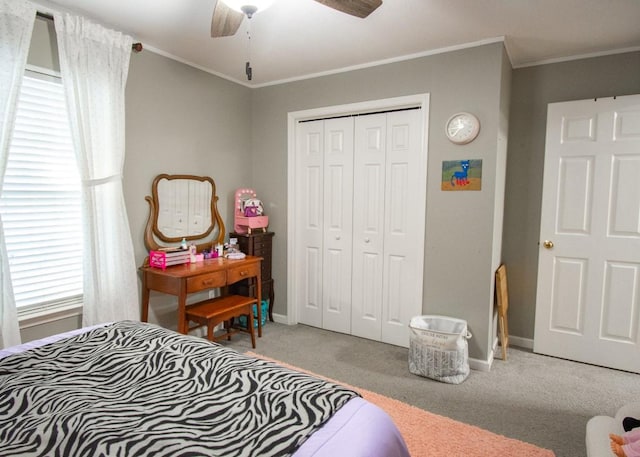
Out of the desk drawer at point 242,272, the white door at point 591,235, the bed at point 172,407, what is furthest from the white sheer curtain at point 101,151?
the white door at point 591,235

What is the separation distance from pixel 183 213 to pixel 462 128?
2.44 metres

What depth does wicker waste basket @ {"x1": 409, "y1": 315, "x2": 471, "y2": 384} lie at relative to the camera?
2658mm

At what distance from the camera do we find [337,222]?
3.59m

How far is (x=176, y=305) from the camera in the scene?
3197mm

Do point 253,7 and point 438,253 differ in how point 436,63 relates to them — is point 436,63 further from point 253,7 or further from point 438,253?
point 253,7

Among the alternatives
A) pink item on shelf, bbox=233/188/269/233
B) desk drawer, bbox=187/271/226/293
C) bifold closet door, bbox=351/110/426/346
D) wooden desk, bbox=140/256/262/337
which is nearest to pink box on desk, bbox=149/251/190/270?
wooden desk, bbox=140/256/262/337

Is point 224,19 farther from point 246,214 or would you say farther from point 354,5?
point 246,214

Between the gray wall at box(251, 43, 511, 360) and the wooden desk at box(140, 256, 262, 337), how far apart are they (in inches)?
66.3

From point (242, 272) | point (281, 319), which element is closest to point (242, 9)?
point (242, 272)

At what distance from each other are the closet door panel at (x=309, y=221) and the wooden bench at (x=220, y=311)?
24.9 inches

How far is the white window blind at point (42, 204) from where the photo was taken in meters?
2.19

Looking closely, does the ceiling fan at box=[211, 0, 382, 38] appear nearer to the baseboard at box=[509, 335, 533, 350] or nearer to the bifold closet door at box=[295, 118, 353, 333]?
the bifold closet door at box=[295, 118, 353, 333]

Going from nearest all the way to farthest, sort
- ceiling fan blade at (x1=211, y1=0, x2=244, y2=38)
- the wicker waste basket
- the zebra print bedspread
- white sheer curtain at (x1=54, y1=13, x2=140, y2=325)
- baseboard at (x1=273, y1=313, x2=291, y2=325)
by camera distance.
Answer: the zebra print bedspread, ceiling fan blade at (x1=211, y1=0, x2=244, y2=38), white sheer curtain at (x1=54, y1=13, x2=140, y2=325), the wicker waste basket, baseboard at (x1=273, y1=313, x2=291, y2=325)

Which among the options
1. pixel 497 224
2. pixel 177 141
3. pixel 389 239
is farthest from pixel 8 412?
pixel 497 224
